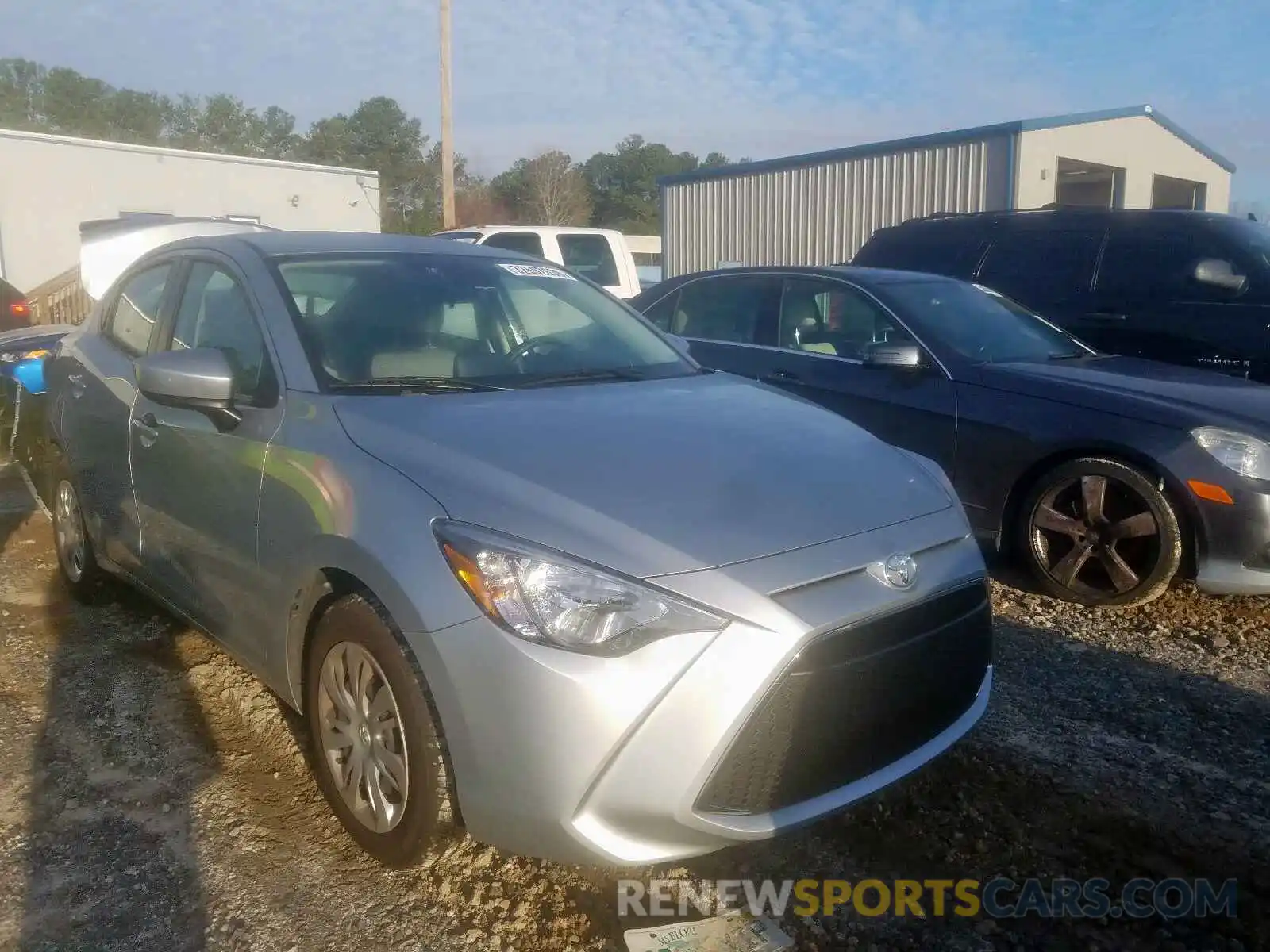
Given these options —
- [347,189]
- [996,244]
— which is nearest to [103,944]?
[996,244]

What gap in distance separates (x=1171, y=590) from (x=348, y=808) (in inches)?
153

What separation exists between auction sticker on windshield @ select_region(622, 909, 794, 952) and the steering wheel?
183 centimetres

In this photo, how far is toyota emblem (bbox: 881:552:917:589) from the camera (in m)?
2.48

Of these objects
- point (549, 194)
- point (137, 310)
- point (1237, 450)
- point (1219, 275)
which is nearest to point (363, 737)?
point (137, 310)

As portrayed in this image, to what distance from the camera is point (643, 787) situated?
7.29ft

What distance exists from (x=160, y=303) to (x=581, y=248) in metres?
9.14

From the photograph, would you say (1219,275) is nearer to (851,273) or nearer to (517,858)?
(851,273)

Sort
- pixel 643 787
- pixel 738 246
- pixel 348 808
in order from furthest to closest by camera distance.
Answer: pixel 738 246 → pixel 348 808 → pixel 643 787

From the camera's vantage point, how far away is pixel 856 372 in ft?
18.3

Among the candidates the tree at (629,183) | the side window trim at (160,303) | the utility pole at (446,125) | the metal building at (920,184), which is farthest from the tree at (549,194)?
the side window trim at (160,303)

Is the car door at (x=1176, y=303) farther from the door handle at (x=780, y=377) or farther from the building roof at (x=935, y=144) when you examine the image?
the building roof at (x=935, y=144)

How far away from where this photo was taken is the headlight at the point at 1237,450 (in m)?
4.21

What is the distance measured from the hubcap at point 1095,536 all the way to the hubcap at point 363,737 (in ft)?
10.7

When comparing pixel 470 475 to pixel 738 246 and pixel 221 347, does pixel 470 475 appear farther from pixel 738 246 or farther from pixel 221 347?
pixel 738 246
